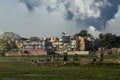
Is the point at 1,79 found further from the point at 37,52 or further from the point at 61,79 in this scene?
the point at 37,52

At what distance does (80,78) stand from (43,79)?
10.4ft

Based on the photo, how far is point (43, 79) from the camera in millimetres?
33156

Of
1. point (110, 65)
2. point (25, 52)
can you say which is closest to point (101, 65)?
point (110, 65)

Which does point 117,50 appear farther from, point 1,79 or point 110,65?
point 1,79

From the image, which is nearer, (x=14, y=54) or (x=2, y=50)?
(x=14, y=54)

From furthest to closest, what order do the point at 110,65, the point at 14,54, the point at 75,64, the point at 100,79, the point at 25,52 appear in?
the point at 25,52 < the point at 14,54 < the point at 75,64 < the point at 110,65 < the point at 100,79

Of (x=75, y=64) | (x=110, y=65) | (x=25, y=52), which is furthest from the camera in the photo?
(x=25, y=52)

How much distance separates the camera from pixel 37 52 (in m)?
183

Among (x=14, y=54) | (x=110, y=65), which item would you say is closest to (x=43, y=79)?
(x=110, y=65)

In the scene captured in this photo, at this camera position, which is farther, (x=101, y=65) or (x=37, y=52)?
(x=37, y=52)

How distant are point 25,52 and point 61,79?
513 ft

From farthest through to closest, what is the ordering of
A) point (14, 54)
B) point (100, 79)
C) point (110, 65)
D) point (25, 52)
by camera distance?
point (25, 52) → point (14, 54) → point (110, 65) → point (100, 79)

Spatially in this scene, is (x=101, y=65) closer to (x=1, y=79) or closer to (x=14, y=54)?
(x=1, y=79)

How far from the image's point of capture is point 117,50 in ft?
650
